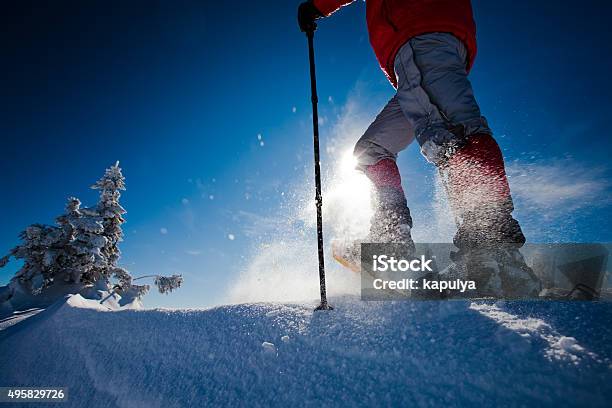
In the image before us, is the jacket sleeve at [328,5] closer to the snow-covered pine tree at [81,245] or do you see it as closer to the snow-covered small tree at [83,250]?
the snow-covered small tree at [83,250]

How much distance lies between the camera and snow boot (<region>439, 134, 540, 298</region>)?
1821 mm

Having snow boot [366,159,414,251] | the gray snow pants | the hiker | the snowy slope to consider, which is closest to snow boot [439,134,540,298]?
the hiker

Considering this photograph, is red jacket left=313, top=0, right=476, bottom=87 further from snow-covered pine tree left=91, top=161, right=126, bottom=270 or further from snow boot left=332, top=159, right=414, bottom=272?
snow-covered pine tree left=91, top=161, right=126, bottom=270

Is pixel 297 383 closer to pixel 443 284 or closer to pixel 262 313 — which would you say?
pixel 262 313

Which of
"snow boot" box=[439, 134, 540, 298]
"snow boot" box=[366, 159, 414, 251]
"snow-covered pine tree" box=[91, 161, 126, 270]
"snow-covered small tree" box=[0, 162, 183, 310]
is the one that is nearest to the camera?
"snow boot" box=[439, 134, 540, 298]

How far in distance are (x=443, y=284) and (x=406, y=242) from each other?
548 millimetres

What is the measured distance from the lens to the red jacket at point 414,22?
2.31 metres

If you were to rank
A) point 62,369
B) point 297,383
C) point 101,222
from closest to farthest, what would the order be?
1. point 297,383
2. point 62,369
3. point 101,222

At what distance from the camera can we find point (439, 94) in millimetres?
2238

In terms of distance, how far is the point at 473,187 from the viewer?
80.7 inches

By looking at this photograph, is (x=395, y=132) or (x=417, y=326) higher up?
(x=395, y=132)

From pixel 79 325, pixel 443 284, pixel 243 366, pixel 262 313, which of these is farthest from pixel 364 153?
pixel 79 325

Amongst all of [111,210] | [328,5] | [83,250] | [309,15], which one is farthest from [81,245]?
[328,5]

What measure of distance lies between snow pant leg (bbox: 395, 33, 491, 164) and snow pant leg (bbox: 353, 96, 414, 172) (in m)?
0.60
